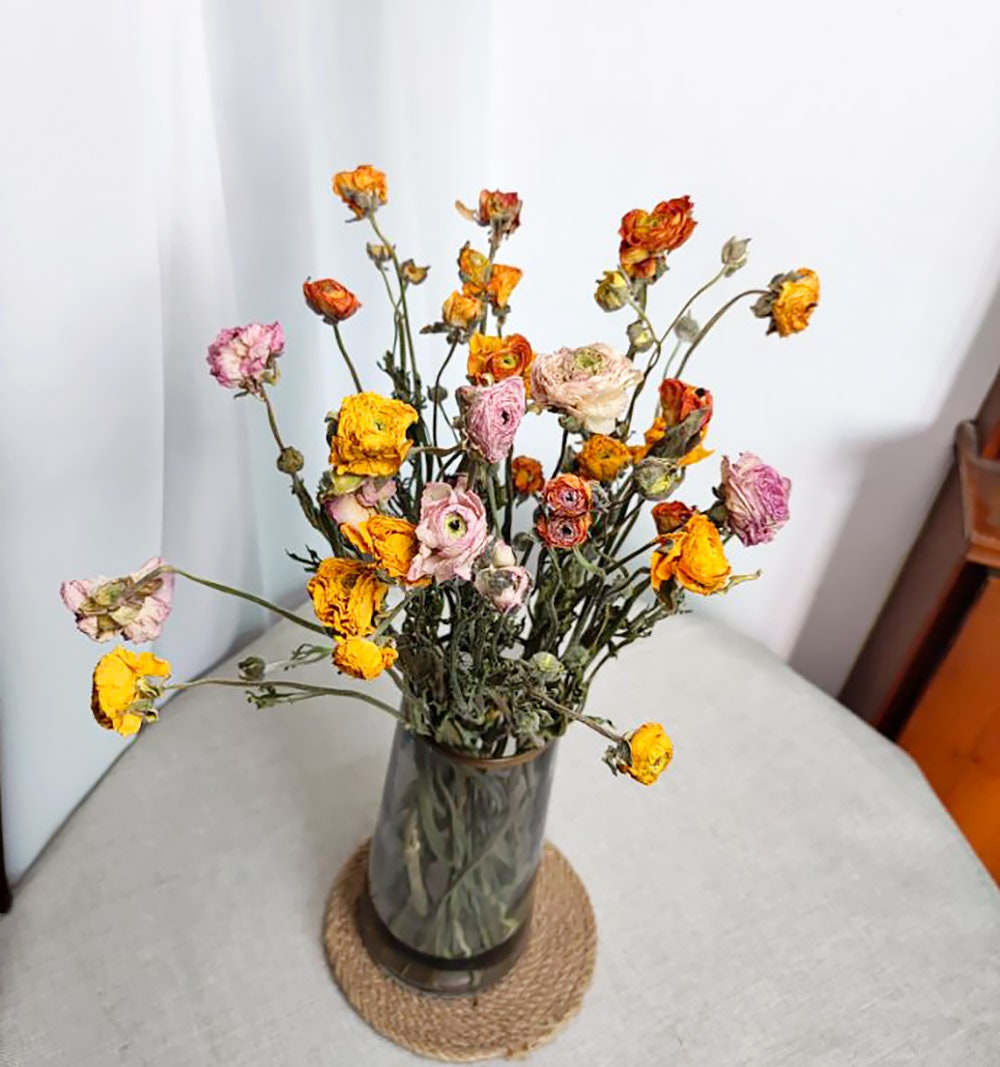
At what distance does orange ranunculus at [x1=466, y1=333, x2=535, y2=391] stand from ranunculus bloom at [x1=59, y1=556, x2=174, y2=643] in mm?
185

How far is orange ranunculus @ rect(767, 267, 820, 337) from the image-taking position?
52cm

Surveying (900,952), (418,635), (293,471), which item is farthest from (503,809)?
(900,952)

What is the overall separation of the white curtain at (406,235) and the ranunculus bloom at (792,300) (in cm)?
42

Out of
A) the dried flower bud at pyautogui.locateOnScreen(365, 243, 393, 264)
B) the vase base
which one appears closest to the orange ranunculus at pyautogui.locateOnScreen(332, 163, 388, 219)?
the dried flower bud at pyautogui.locateOnScreen(365, 243, 393, 264)

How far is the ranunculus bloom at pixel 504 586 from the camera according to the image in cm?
44

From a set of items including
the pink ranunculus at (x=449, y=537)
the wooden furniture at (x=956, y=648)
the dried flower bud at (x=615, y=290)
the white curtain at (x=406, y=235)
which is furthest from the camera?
the wooden furniture at (x=956, y=648)

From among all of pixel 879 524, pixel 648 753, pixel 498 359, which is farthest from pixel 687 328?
pixel 879 524

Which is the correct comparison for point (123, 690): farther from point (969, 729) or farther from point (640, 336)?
point (969, 729)

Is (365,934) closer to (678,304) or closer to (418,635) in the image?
(418,635)

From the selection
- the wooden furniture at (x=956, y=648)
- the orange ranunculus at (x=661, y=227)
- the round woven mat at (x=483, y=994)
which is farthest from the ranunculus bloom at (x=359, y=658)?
the wooden furniture at (x=956, y=648)

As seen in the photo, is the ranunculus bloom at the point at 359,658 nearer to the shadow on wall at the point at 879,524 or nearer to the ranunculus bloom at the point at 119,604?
the ranunculus bloom at the point at 119,604

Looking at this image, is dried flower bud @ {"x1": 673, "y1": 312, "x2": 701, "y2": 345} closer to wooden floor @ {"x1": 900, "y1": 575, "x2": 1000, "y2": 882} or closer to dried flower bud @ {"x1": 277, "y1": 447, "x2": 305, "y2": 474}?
dried flower bud @ {"x1": 277, "y1": 447, "x2": 305, "y2": 474}

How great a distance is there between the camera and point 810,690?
100 centimetres

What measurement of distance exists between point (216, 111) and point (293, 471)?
13.4 inches
